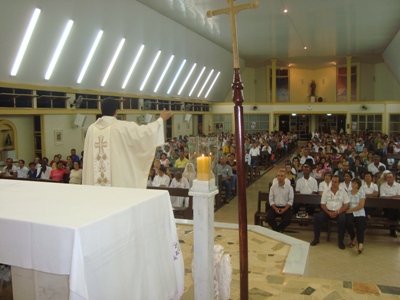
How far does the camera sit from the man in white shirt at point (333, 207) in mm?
7105

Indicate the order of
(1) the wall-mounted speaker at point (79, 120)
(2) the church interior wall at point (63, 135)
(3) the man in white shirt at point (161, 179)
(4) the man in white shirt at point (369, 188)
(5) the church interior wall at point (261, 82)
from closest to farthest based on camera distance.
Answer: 1. (4) the man in white shirt at point (369, 188)
2. (3) the man in white shirt at point (161, 179)
3. (2) the church interior wall at point (63, 135)
4. (1) the wall-mounted speaker at point (79, 120)
5. (5) the church interior wall at point (261, 82)

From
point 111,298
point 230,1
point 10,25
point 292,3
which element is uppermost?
point 292,3

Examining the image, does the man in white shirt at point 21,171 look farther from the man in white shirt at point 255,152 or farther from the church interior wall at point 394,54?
the church interior wall at point 394,54

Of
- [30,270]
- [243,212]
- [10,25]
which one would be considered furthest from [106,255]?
[10,25]

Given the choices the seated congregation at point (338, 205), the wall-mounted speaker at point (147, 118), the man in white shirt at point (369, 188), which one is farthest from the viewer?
the wall-mounted speaker at point (147, 118)

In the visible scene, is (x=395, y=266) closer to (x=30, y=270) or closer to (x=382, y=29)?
(x=30, y=270)

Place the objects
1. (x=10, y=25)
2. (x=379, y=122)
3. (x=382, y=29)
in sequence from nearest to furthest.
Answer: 1. (x=10, y=25)
2. (x=382, y=29)
3. (x=379, y=122)

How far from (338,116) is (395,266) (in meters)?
26.3

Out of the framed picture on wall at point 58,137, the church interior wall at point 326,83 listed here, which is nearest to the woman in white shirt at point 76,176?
the framed picture on wall at point 58,137

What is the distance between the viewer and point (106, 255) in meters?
2.11

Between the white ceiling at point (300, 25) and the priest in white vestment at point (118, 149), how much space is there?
10792mm

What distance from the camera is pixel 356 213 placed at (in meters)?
7.07

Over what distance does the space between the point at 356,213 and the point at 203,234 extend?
16.3ft

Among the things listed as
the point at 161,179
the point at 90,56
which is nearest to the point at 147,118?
the point at 90,56
